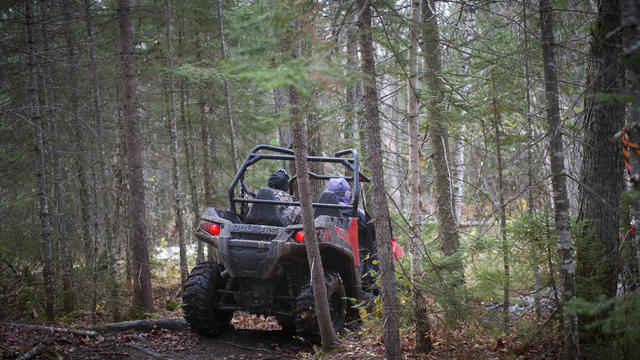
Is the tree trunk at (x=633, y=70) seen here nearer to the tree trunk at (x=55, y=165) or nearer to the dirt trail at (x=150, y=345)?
the dirt trail at (x=150, y=345)

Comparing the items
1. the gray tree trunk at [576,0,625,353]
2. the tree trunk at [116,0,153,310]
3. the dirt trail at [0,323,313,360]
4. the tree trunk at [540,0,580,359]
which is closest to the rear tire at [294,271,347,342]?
the dirt trail at [0,323,313,360]

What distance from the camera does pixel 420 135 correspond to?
6445mm

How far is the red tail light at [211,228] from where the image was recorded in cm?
578

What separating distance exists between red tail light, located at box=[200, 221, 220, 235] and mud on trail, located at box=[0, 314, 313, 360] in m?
1.44

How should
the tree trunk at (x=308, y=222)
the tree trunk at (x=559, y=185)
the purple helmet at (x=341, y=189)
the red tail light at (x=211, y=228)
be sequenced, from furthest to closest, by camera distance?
the purple helmet at (x=341, y=189) → the red tail light at (x=211, y=228) → the tree trunk at (x=308, y=222) → the tree trunk at (x=559, y=185)

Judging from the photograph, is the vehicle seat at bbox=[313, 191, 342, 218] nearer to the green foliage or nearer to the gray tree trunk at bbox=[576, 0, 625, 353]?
the gray tree trunk at bbox=[576, 0, 625, 353]

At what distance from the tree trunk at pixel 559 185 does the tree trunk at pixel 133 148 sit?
6.07 metres

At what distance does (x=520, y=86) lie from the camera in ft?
20.1

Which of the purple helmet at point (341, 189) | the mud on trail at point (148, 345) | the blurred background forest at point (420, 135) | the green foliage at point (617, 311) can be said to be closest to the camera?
the green foliage at point (617, 311)

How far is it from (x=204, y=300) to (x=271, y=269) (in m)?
1.07

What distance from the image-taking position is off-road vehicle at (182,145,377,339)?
5.41 meters

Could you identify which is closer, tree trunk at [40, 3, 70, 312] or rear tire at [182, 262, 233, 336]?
rear tire at [182, 262, 233, 336]

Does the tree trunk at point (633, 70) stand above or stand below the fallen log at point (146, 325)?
above

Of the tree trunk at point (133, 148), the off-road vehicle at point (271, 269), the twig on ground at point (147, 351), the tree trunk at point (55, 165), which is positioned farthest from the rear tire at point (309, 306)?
the tree trunk at point (55, 165)
